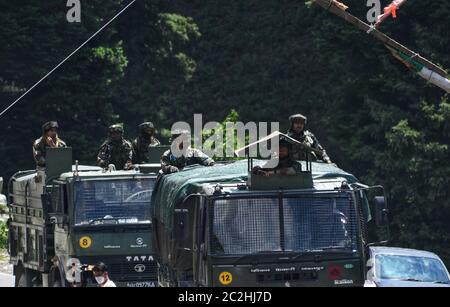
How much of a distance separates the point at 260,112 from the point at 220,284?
33866 millimetres

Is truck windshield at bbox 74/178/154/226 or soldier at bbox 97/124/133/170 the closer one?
truck windshield at bbox 74/178/154/226

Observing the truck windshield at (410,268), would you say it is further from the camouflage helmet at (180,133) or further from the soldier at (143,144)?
the camouflage helmet at (180,133)

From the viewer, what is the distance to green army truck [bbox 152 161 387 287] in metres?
16.0

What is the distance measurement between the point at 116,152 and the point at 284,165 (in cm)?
669

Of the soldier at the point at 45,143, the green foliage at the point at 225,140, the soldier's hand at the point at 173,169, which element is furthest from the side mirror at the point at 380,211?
the green foliage at the point at 225,140

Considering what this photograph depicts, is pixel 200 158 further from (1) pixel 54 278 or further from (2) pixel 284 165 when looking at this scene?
(1) pixel 54 278

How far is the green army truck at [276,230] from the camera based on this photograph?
1598cm

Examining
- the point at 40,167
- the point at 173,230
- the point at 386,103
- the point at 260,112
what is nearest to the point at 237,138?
the point at 40,167

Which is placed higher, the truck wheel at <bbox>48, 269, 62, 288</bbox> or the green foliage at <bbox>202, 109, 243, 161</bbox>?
the green foliage at <bbox>202, 109, 243, 161</bbox>

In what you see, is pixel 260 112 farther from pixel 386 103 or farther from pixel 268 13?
pixel 386 103

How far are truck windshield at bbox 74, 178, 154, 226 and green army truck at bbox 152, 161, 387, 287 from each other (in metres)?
3.66

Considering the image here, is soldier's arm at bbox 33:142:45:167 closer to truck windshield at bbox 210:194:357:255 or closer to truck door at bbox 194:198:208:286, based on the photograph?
truck door at bbox 194:198:208:286

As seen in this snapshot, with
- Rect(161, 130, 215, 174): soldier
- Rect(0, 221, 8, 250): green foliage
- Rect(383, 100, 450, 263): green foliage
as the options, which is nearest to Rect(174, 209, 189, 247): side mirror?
Rect(161, 130, 215, 174): soldier

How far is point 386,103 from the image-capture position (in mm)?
38500
